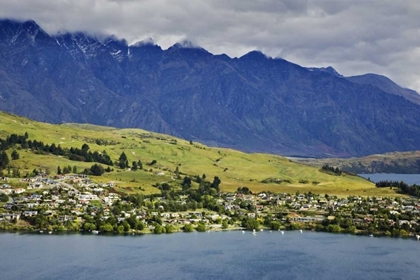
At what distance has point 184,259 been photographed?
10356 cm

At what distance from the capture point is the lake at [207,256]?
93.9 meters

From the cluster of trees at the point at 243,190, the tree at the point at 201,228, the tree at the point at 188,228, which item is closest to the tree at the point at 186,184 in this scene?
the cluster of trees at the point at 243,190

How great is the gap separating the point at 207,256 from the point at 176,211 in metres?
45.4

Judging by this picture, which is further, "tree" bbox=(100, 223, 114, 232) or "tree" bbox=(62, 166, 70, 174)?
"tree" bbox=(62, 166, 70, 174)

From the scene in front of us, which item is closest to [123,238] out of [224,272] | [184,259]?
[184,259]

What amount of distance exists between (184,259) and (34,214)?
1823 inches

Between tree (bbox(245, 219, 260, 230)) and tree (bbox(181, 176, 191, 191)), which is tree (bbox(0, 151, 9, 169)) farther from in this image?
tree (bbox(245, 219, 260, 230))

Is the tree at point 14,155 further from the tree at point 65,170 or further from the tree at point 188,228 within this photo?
the tree at point 188,228

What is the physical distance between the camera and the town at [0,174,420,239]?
131125mm

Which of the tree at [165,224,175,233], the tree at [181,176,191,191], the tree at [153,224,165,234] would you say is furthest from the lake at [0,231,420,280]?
the tree at [181,176,191,191]

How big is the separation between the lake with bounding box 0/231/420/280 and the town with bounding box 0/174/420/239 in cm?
699

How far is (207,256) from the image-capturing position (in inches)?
4198

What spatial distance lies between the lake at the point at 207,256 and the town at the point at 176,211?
6.99 metres

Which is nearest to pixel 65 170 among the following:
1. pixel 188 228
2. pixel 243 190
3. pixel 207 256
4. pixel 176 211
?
pixel 176 211
